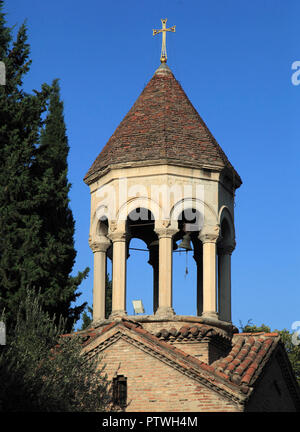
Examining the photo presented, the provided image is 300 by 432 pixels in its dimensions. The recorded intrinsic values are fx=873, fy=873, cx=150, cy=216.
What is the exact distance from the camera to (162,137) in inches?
923

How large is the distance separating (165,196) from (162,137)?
1.72m

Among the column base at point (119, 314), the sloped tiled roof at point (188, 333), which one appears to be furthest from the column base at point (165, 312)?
the column base at point (119, 314)

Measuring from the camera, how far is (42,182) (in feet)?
79.3

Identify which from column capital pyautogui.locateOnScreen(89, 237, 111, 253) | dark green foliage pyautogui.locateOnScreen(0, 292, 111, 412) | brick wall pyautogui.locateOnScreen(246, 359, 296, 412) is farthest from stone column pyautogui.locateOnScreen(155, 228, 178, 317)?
brick wall pyautogui.locateOnScreen(246, 359, 296, 412)

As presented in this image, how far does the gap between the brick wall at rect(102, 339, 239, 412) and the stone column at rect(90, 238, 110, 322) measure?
7.91 ft

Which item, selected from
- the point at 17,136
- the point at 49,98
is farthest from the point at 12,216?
the point at 49,98

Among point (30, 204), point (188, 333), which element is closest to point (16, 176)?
point (30, 204)

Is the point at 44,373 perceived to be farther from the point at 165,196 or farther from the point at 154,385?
the point at 165,196

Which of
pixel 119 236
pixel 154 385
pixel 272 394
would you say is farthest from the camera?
pixel 119 236

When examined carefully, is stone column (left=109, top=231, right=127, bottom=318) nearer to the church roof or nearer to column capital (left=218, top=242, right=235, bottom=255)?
the church roof

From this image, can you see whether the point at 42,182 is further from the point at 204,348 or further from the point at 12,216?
the point at 204,348

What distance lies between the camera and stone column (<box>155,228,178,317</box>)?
22031 mm

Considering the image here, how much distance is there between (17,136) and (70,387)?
7.91m
